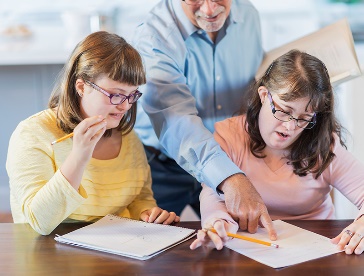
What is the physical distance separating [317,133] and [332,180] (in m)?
0.15

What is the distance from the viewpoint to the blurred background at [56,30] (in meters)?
3.58

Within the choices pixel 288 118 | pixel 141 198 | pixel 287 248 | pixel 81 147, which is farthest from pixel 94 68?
pixel 287 248

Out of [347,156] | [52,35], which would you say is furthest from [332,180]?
[52,35]

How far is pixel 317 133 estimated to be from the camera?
186 cm

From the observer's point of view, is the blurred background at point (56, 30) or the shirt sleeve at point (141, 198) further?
the blurred background at point (56, 30)

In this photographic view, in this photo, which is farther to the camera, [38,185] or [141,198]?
[141,198]

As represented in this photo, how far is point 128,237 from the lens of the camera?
1.59 m

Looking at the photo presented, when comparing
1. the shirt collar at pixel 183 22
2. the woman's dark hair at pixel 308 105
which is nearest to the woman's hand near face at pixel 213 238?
the woman's dark hair at pixel 308 105

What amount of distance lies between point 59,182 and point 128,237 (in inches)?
8.7

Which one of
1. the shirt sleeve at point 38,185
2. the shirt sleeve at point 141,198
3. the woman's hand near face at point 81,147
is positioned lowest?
the shirt sleeve at point 141,198

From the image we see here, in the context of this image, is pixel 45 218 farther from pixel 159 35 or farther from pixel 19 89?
pixel 19 89

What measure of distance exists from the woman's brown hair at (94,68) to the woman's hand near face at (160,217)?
0.32m

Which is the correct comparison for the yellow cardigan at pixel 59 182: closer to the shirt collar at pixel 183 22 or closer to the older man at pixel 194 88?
the older man at pixel 194 88

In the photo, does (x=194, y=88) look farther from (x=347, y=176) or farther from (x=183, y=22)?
(x=347, y=176)
